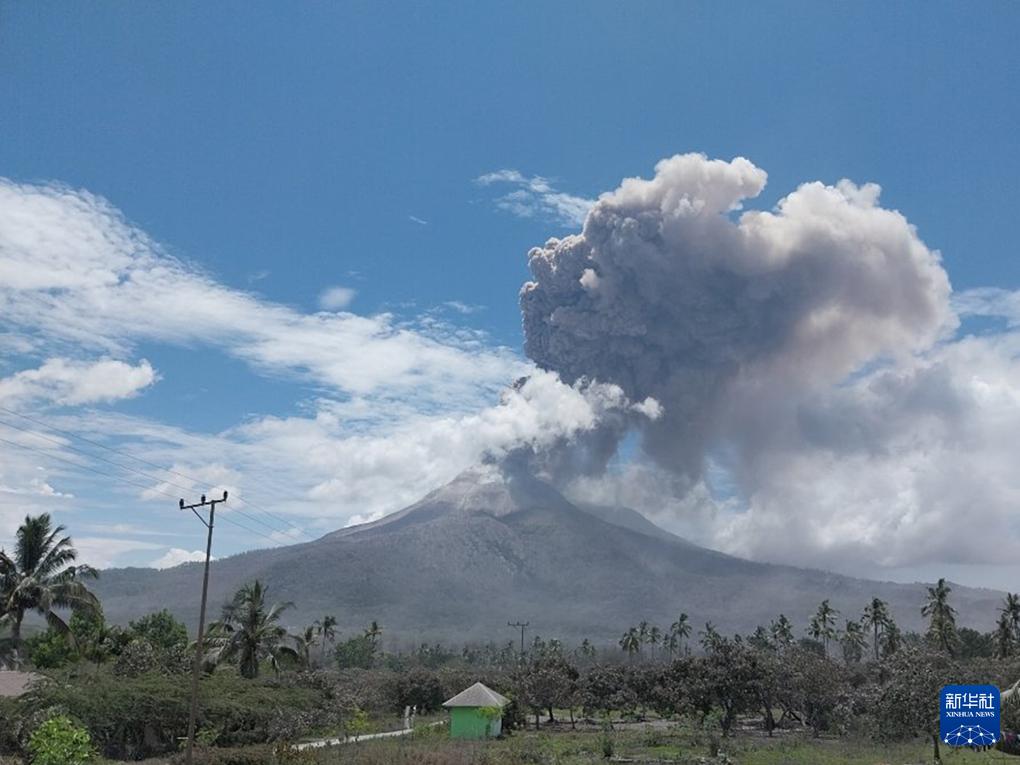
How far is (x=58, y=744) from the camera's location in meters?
25.8

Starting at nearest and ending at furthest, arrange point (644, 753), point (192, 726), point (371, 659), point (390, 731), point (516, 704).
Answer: point (192, 726) < point (644, 753) < point (390, 731) < point (516, 704) < point (371, 659)

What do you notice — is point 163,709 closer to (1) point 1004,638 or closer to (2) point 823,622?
(1) point 1004,638

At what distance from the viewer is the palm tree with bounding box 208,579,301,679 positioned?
51562mm

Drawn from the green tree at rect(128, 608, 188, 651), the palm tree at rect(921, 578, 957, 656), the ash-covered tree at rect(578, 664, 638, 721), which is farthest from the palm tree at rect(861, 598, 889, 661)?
Result: the green tree at rect(128, 608, 188, 651)

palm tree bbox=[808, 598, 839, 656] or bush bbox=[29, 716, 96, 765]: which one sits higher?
palm tree bbox=[808, 598, 839, 656]

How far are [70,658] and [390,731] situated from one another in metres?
20.6

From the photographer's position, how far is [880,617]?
103m

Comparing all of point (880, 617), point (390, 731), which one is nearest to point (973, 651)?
point (880, 617)

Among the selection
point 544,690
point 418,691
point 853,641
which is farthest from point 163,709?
point 853,641

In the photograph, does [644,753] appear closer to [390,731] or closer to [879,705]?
[879,705]

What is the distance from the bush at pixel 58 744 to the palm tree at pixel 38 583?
48.3 ft

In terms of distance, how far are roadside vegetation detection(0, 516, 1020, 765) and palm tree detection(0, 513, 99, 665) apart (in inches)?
2.6

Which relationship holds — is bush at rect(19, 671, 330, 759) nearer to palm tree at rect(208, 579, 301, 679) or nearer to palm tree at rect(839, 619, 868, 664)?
palm tree at rect(208, 579, 301, 679)

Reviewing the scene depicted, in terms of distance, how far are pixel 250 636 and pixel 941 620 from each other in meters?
65.5
